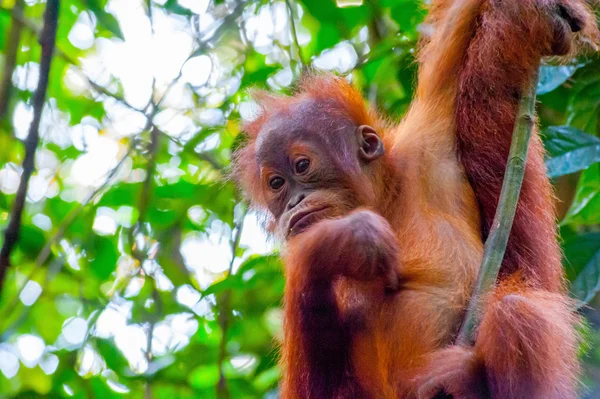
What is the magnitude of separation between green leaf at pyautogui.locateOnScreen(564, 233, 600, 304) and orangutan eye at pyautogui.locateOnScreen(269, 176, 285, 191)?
1241 mm

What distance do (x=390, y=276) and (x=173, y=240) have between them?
2.47m

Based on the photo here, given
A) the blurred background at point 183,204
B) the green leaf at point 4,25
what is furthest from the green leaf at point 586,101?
the green leaf at point 4,25

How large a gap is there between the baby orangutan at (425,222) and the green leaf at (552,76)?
1.20 ft

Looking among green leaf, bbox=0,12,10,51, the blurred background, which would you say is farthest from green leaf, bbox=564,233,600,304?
green leaf, bbox=0,12,10,51

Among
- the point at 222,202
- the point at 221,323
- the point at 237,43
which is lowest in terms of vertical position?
the point at 221,323

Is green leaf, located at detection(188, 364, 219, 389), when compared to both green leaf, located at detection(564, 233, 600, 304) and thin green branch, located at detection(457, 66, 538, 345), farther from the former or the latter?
thin green branch, located at detection(457, 66, 538, 345)

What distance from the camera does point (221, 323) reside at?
4062 millimetres

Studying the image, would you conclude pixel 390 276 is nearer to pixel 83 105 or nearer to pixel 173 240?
pixel 173 240

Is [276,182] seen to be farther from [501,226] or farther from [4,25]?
[4,25]

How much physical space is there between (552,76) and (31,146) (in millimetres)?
2212

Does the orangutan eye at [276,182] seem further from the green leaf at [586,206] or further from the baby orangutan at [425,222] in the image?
the green leaf at [586,206]

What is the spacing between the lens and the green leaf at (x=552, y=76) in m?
3.34

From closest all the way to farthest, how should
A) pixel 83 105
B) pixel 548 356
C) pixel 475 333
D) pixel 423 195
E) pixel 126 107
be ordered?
pixel 548 356 < pixel 475 333 < pixel 423 195 < pixel 126 107 < pixel 83 105

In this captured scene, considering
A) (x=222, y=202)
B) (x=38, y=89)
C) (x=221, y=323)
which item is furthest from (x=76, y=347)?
(x=38, y=89)
